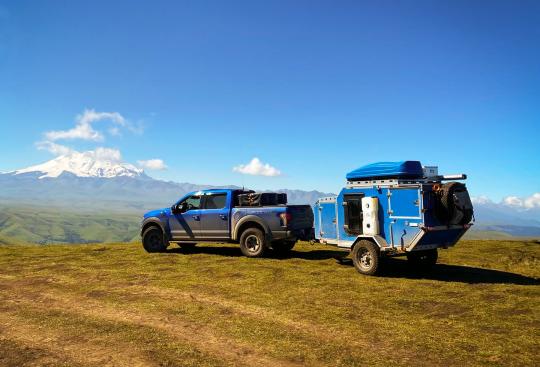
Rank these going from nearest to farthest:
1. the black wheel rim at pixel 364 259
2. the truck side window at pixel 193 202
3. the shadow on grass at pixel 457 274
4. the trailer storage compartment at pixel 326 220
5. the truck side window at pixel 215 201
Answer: the shadow on grass at pixel 457 274 → the black wheel rim at pixel 364 259 → the trailer storage compartment at pixel 326 220 → the truck side window at pixel 215 201 → the truck side window at pixel 193 202

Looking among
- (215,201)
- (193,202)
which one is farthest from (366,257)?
(193,202)

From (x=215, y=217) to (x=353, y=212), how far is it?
5.37 meters

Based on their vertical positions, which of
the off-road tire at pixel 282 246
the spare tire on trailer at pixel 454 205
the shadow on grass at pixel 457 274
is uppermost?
the spare tire on trailer at pixel 454 205

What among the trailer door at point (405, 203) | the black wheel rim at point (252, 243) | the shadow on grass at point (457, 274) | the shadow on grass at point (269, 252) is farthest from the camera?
the shadow on grass at point (269, 252)

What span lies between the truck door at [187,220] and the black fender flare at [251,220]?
62.7 inches

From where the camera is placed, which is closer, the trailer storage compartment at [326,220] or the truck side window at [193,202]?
the trailer storage compartment at [326,220]

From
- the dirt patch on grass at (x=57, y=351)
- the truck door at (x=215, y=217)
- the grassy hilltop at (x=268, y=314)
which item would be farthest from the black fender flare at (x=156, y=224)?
the dirt patch on grass at (x=57, y=351)

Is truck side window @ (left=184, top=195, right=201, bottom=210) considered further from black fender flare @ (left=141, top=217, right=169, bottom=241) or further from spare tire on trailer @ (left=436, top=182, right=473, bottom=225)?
spare tire on trailer @ (left=436, top=182, right=473, bottom=225)

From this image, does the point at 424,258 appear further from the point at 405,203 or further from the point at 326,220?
the point at 326,220

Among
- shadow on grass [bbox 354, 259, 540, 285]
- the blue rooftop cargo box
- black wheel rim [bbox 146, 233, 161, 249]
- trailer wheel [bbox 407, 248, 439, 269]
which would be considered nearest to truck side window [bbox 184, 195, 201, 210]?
black wheel rim [bbox 146, 233, 161, 249]

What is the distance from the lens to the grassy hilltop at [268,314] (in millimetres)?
5574

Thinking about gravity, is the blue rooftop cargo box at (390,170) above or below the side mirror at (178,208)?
above

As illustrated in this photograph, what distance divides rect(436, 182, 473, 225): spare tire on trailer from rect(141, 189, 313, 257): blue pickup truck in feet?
16.0

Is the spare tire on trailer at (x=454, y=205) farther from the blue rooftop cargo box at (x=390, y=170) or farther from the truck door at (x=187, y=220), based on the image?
the truck door at (x=187, y=220)
